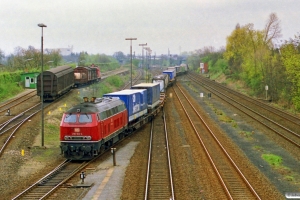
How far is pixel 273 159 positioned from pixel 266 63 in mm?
40272

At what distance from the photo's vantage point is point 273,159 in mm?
23828

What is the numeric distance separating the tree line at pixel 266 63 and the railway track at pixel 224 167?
11.7 meters

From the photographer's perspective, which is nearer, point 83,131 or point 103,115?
point 83,131

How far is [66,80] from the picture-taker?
170 feet

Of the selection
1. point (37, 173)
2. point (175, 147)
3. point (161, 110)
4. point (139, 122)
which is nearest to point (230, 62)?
point (161, 110)

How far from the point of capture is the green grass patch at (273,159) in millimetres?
22825

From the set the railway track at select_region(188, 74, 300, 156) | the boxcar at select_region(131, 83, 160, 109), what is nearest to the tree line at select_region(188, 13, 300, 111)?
the railway track at select_region(188, 74, 300, 156)

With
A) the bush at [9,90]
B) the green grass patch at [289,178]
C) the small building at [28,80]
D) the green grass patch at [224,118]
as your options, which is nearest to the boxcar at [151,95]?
the green grass patch at [224,118]

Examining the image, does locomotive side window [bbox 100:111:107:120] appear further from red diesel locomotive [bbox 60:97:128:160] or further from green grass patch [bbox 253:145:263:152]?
green grass patch [bbox 253:145:263:152]

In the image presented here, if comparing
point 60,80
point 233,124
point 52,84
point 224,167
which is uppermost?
point 60,80

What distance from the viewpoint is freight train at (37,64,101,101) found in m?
45.6

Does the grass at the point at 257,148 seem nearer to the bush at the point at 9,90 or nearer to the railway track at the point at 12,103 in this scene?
the railway track at the point at 12,103

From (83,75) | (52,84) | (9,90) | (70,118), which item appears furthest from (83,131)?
(83,75)

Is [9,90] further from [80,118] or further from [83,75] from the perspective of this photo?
[80,118]
